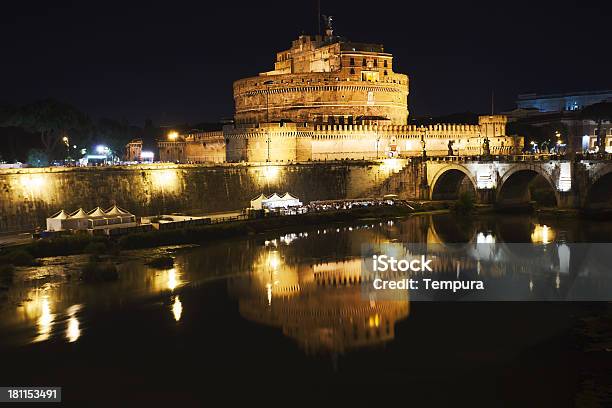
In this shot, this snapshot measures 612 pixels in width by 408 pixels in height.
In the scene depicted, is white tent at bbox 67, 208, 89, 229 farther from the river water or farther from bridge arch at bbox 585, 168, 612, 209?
bridge arch at bbox 585, 168, 612, 209

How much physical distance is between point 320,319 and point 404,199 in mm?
29855

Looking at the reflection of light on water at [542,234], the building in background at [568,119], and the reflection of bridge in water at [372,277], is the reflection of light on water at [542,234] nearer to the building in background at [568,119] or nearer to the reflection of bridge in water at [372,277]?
the reflection of bridge in water at [372,277]

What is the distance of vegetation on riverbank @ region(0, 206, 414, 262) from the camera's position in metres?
28.0

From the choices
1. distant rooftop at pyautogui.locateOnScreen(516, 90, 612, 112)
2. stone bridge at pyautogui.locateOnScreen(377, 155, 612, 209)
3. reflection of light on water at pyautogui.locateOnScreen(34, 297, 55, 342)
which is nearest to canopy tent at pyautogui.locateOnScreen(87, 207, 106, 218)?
reflection of light on water at pyautogui.locateOnScreen(34, 297, 55, 342)

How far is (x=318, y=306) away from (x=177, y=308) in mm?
3901

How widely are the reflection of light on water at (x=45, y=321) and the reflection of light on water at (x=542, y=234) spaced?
19833 mm

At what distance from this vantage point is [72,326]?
1933 centimetres

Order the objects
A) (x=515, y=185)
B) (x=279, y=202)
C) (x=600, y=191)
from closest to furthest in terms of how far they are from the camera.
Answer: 1. (x=600, y=191)
2. (x=279, y=202)
3. (x=515, y=185)

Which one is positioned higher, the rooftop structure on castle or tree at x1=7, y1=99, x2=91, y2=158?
the rooftop structure on castle

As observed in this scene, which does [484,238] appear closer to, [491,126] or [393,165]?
[393,165]

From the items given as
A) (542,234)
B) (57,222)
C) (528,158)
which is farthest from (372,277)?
(528,158)

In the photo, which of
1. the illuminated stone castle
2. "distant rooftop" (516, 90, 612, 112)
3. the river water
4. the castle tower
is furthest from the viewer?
"distant rooftop" (516, 90, 612, 112)

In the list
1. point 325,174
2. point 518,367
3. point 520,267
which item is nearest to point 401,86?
point 325,174

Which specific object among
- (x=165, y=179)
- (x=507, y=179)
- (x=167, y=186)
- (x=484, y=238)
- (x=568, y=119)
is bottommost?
(x=484, y=238)
